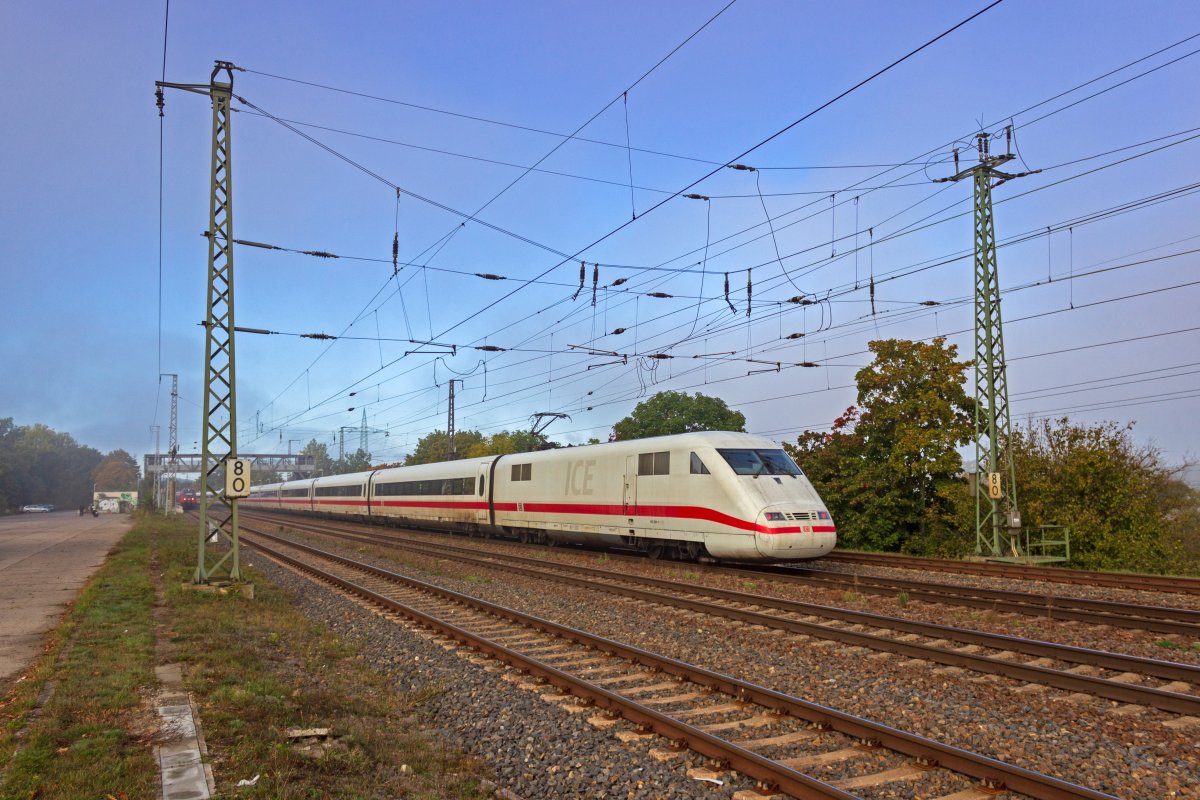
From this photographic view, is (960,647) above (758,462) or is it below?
below

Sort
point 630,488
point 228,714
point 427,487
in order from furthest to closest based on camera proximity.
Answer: point 427,487
point 630,488
point 228,714

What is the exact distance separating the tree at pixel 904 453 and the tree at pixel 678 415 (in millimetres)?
32840

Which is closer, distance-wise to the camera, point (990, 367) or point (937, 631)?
point (937, 631)

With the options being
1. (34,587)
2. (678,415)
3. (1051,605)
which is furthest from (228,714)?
(678,415)

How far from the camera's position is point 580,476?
2277 centimetres

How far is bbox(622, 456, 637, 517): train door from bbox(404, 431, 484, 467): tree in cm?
6124

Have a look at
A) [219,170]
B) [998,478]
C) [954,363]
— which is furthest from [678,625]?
[954,363]

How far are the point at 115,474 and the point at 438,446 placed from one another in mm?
103669

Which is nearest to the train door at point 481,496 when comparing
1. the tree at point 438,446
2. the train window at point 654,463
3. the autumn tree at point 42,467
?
the train window at point 654,463

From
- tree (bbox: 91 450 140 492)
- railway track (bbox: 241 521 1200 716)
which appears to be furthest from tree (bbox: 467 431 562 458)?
tree (bbox: 91 450 140 492)

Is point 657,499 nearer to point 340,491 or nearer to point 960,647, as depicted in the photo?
point 960,647

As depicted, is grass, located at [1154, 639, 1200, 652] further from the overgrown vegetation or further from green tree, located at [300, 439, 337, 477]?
green tree, located at [300, 439, 337, 477]

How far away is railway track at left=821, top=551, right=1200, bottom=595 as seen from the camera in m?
14.8

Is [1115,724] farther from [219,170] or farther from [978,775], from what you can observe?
[219,170]
